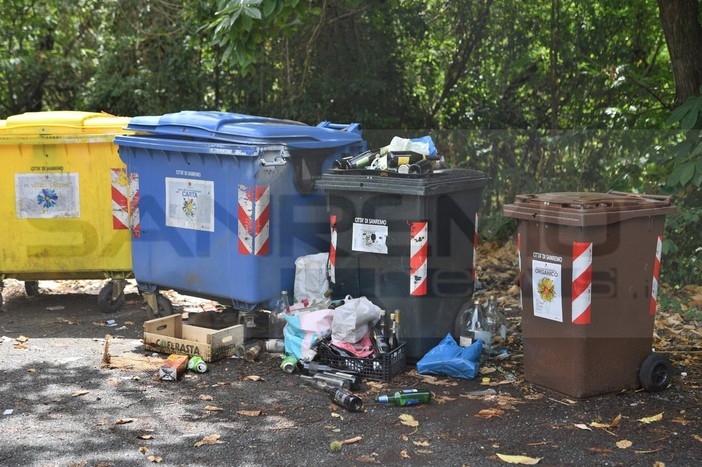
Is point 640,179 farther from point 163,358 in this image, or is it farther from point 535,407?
point 163,358

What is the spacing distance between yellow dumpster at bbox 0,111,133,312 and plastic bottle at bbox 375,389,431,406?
318 cm

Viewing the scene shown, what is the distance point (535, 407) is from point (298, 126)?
2841mm

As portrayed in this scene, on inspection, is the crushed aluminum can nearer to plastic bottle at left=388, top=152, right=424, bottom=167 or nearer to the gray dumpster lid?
the gray dumpster lid

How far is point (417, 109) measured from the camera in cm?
1099

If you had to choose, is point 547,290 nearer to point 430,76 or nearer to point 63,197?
point 63,197

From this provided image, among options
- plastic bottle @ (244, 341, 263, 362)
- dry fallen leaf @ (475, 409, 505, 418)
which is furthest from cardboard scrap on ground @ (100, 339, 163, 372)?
dry fallen leaf @ (475, 409, 505, 418)

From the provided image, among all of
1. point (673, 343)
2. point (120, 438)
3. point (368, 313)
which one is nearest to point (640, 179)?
point (673, 343)

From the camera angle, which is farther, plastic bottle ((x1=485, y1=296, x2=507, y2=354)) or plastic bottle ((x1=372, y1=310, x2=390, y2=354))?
plastic bottle ((x1=485, y1=296, x2=507, y2=354))

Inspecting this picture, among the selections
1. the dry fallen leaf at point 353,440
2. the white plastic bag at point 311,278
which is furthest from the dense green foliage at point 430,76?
the dry fallen leaf at point 353,440

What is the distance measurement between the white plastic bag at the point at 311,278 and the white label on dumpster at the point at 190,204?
0.73 m

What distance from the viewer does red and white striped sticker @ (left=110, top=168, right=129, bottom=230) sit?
24.3 ft

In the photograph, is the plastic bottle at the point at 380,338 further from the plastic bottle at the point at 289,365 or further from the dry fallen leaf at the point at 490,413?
the dry fallen leaf at the point at 490,413

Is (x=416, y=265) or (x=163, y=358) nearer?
(x=416, y=265)

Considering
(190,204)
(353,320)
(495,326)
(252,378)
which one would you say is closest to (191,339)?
(252,378)
